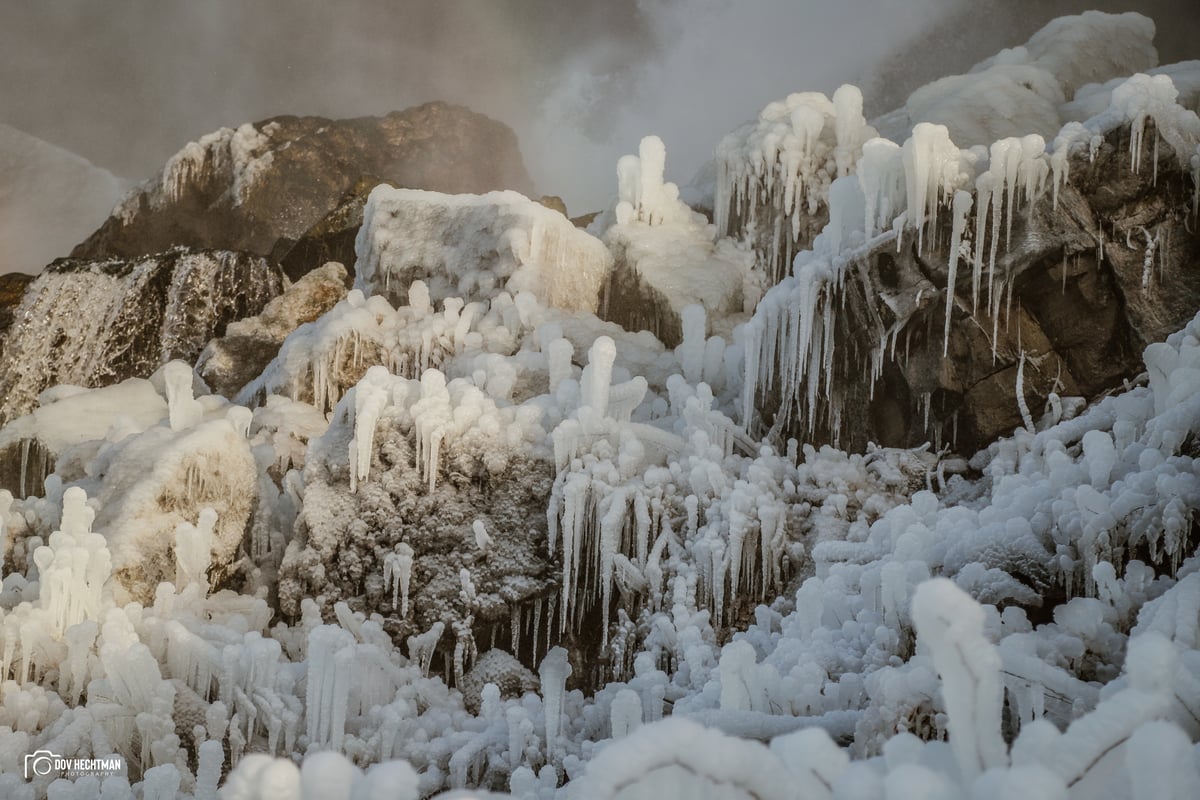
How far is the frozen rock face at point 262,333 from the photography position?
16250mm

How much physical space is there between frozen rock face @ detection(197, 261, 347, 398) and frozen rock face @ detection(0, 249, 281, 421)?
892 millimetres

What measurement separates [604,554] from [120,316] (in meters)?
12.8

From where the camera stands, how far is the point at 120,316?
1806 centimetres

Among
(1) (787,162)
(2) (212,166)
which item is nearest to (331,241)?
(2) (212,166)

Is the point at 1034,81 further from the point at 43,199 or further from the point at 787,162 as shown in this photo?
the point at 43,199

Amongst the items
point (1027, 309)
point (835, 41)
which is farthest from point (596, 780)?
point (835, 41)

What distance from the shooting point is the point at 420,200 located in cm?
1622

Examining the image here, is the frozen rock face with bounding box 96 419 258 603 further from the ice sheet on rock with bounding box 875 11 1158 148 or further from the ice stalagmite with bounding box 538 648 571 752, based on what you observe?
the ice sheet on rock with bounding box 875 11 1158 148

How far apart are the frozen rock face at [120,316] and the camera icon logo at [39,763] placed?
38.1 feet

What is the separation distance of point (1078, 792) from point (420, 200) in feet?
48.7

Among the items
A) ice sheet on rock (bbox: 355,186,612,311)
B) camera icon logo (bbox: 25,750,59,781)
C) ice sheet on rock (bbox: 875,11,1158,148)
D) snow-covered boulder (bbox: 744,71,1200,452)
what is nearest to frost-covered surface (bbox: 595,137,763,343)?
ice sheet on rock (bbox: 355,186,612,311)

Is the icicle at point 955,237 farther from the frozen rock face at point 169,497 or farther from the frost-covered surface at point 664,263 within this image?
the frozen rock face at point 169,497

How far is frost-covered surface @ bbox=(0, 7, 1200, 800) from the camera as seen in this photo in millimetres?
4504

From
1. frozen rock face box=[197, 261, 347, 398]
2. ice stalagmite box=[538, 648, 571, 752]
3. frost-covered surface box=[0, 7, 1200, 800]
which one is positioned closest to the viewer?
frost-covered surface box=[0, 7, 1200, 800]
